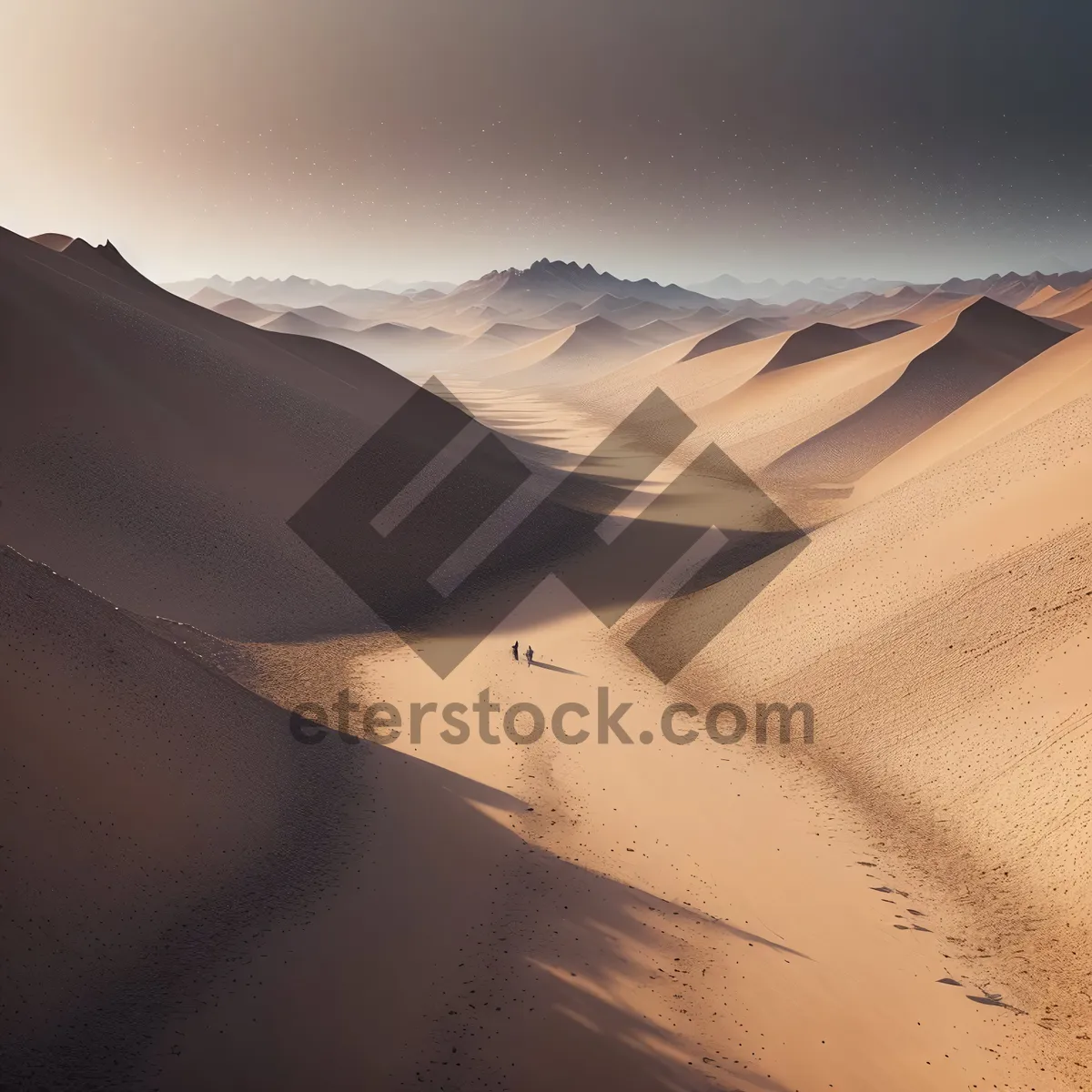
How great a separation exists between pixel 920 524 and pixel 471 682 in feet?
58.4

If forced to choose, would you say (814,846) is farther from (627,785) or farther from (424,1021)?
(424,1021)

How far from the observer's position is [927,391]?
6394 centimetres

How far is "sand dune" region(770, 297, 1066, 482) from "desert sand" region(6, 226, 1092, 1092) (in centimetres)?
2095

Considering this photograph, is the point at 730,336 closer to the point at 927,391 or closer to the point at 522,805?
the point at 927,391

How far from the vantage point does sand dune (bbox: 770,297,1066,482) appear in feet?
188

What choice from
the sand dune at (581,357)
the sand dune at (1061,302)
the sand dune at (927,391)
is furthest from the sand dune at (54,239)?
the sand dune at (1061,302)

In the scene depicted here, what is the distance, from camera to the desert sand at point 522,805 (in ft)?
42.8

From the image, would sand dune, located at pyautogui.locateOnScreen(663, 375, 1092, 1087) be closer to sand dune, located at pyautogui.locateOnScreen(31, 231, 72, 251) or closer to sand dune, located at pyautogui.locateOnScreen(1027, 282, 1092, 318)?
sand dune, located at pyautogui.locateOnScreen(31, 231, 72, 251)

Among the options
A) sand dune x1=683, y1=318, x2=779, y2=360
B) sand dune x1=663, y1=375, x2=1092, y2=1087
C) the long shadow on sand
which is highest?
sand dune x1=683, y1=318, x2=779, y2=360

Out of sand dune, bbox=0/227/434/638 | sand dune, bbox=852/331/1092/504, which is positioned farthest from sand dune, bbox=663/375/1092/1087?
sand dune, bbox=0/227/434/638

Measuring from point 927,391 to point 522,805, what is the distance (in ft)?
187

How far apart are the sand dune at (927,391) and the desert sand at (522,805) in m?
20.9

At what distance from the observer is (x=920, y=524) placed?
98.7 feet

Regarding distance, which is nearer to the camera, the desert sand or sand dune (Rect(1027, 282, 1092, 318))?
the desert sand
